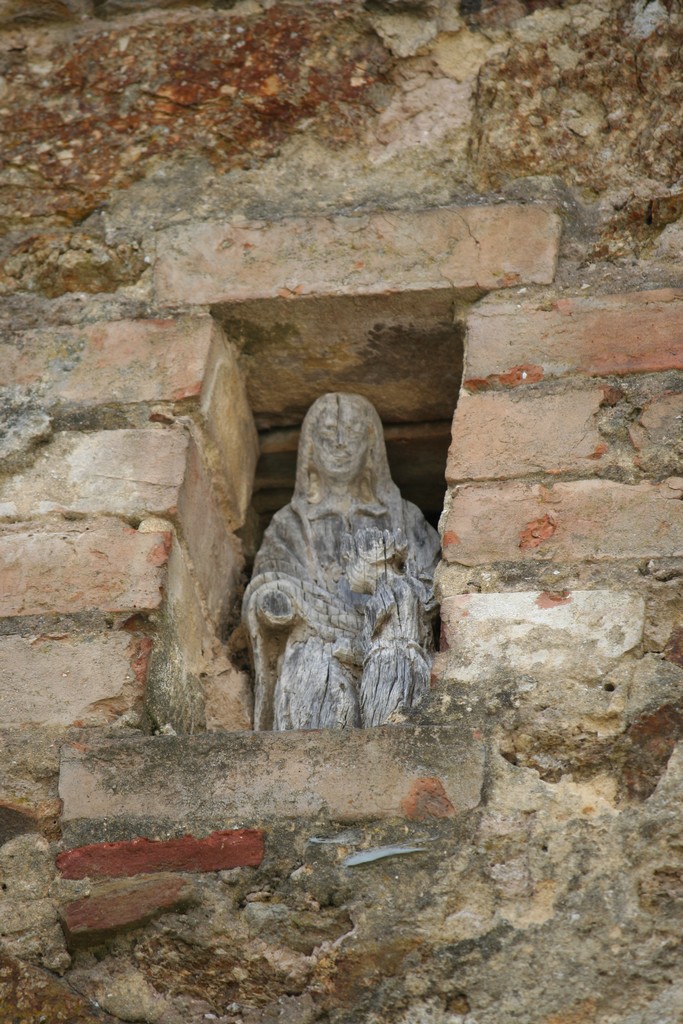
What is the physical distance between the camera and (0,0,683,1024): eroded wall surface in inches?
144

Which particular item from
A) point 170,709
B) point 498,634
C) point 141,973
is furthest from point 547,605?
point 141,973

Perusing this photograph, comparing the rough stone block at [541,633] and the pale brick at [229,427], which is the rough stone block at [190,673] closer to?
the pale brick at [229,427]

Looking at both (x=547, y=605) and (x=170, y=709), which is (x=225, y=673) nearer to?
(x=170, y=709)

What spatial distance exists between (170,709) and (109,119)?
1.87 metres

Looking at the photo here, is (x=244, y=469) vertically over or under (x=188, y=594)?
over

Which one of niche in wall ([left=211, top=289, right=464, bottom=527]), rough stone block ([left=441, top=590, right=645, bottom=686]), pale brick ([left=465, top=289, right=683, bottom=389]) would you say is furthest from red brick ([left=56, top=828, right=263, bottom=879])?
niche in wall ([left=211, top=289, right=464, bottom=527])

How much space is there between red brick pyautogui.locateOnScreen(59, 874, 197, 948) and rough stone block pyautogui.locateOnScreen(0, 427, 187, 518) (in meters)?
1.08

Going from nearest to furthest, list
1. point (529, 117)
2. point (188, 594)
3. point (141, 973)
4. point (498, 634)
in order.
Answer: point (141, 973)
point (498, 634)
point (188, 594)
point (529, 117)

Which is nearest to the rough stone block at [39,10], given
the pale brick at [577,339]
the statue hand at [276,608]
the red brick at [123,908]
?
the pale brick at [577,339]

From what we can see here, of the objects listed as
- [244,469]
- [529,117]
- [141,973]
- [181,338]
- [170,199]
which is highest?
[529,117]

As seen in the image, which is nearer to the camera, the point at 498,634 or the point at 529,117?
the point at 498,634

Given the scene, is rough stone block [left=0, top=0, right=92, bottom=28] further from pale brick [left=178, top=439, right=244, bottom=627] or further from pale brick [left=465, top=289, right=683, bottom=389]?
pale brick [left=465, top=289, right=683, bottom=389]

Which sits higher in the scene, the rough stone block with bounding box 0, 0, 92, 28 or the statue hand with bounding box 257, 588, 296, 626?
the rough stone block with bounding box 0, 0, 92, 28

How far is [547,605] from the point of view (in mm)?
4066
